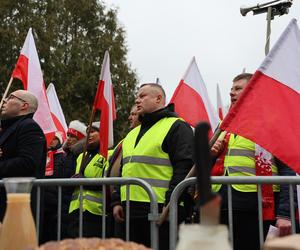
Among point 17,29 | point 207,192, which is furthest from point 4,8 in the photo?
point 207,192

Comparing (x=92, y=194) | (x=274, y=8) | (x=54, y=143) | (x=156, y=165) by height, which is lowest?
(x=92, y=194)

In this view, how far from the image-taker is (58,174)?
22.1ft

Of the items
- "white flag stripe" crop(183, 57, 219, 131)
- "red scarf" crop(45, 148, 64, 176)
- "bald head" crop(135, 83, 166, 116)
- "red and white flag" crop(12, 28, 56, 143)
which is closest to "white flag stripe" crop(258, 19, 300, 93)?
"bald head" crop(135, 83, 166, 116)

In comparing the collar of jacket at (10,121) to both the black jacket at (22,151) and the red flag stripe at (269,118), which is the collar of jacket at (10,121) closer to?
the black jacket at (22,151)

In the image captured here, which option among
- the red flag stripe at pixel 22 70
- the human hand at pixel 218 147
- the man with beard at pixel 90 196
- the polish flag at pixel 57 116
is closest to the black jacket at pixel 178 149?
the human hand at pixel 218 147

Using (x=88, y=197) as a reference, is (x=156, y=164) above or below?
above

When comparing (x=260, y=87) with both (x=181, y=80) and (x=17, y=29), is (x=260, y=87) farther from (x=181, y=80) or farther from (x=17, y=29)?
(x=17, y=29)

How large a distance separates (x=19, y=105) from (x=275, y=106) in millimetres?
2041

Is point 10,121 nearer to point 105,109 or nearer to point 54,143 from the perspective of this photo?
point 105,109

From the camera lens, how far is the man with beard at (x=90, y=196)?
191 inches

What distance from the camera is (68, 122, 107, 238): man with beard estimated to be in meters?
4.84

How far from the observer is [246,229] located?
3898 mm

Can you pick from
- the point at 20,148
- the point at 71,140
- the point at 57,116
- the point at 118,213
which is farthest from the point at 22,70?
the point at 118,213

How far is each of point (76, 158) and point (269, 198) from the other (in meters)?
3.04
